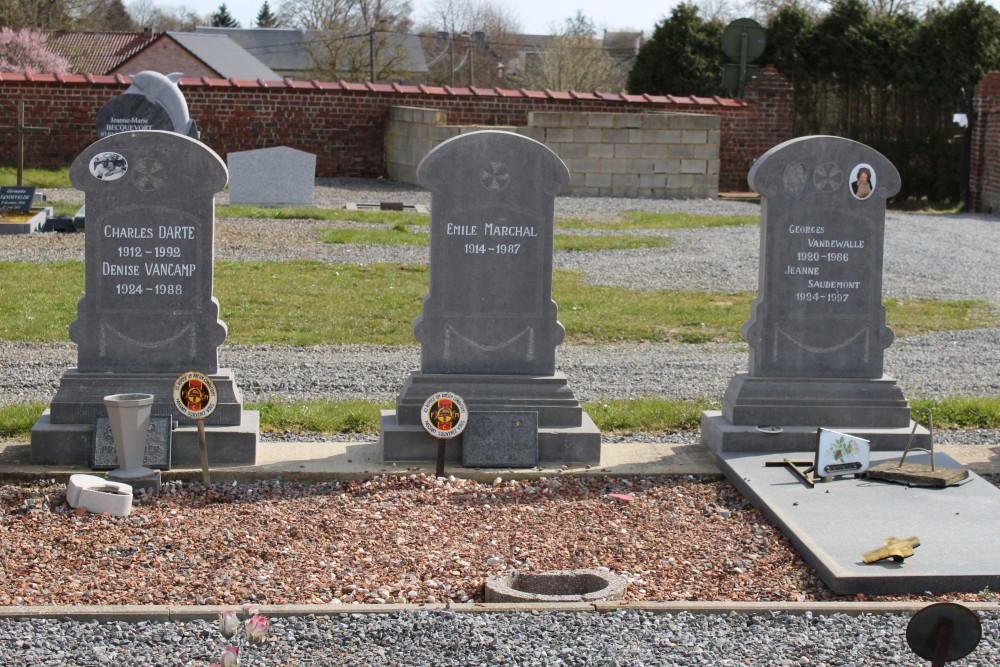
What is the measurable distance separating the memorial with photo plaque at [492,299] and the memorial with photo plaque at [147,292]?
1065 mm

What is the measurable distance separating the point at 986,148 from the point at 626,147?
6799mm

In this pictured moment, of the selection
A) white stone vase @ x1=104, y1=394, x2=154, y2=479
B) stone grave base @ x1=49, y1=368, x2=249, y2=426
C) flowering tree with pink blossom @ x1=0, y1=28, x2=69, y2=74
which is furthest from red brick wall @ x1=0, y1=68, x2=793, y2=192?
flowering tree with pink blossom @ x1=0, y1=28, x2=69, y2=74

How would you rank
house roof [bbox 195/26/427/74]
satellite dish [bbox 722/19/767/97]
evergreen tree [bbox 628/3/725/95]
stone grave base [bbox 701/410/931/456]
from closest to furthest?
1. stone grave base [bbox 701/410/931/456]
2. satellite dish [bbox 722/19/767/97]
3. evergreen tree [bbox 628/3/725/95]
4. house roof [bbox 195/26/427/74]

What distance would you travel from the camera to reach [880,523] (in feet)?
19.4

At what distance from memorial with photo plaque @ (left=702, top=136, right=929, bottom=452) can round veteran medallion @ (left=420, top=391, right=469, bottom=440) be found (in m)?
1.51

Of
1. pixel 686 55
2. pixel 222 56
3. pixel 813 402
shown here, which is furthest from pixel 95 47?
pixel 813 402

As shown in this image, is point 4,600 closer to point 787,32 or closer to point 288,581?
point 288,581

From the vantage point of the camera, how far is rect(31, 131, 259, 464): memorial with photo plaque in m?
6.72

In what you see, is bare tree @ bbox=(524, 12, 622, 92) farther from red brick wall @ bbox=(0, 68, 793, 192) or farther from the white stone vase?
the white stone vase

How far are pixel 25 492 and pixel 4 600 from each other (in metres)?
1.38

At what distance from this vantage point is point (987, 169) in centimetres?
2417

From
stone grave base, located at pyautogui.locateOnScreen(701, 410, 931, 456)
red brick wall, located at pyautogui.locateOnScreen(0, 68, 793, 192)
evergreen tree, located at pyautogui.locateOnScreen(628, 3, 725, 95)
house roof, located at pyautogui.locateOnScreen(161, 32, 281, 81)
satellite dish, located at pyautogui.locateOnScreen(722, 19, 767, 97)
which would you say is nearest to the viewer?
stone grave base, located at pyautogui.locateOnScreen(701, 410, 931, 456)

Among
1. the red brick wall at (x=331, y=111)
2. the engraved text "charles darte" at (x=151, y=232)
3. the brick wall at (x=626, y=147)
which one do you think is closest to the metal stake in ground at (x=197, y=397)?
the engraved text "charles darte" at (x=151, y=232)

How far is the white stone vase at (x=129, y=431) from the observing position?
6.33 metres
